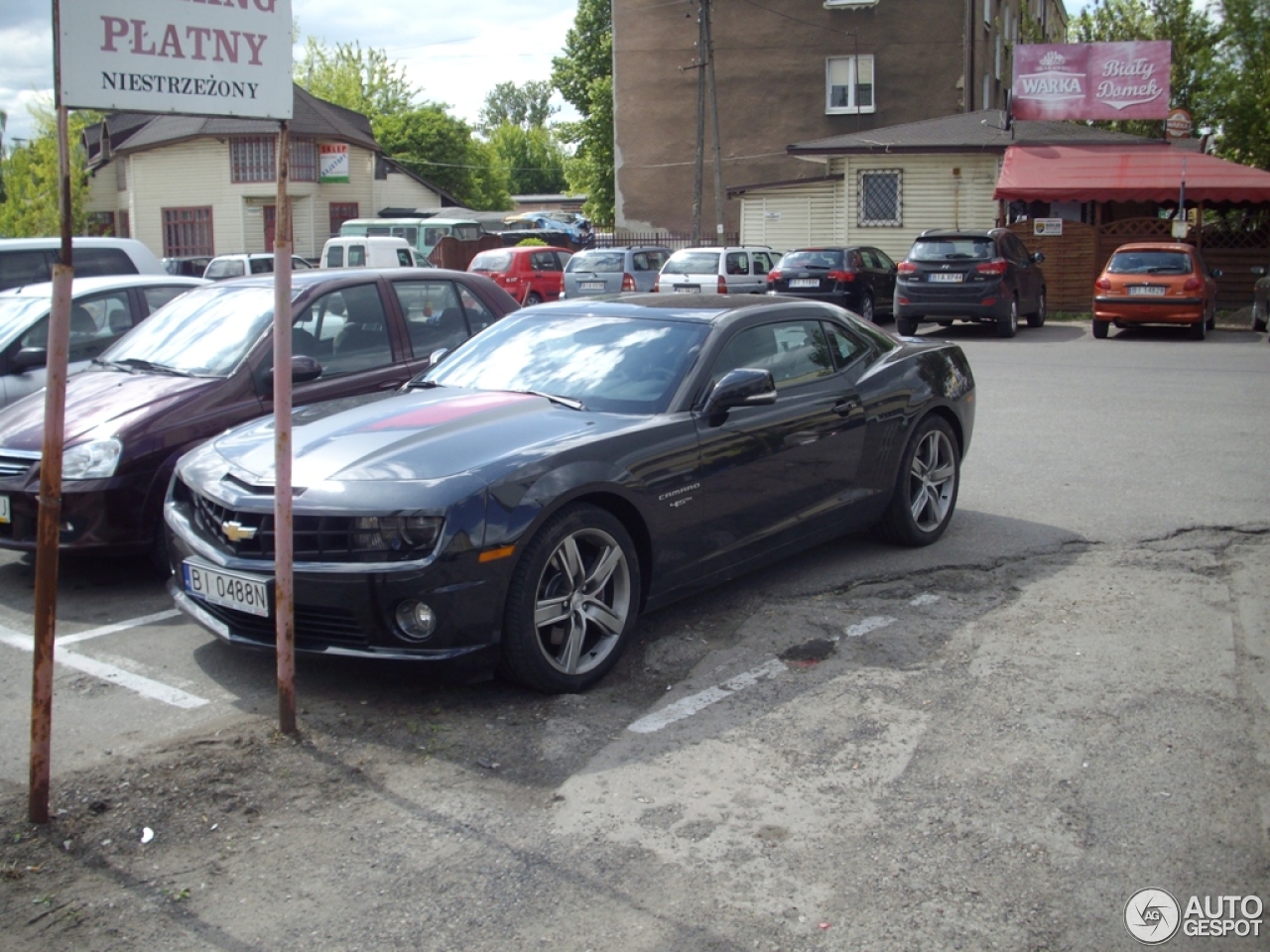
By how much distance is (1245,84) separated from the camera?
34.8 m

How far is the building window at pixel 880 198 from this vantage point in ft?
102

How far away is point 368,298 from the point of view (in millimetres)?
7973

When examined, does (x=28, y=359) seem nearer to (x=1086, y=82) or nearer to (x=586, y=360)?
(x=586, y=360)

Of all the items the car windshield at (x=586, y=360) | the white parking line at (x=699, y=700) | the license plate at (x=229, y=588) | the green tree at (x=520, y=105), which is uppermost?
the green tree at (x=520, y=105)

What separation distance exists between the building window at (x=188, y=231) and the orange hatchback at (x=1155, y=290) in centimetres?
3560

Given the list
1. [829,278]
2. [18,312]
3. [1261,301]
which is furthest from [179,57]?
[1261,301]

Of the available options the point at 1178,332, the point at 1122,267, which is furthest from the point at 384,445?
the point at 1178,332

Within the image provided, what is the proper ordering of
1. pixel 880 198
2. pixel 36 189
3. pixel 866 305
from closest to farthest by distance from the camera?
pixel 866 305, pixel 880 198, pixel 36 189

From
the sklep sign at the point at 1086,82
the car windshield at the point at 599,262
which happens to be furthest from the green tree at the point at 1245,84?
the car windshield at the point at 599,262

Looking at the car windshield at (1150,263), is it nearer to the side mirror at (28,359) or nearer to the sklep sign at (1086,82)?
the sklep sign at (1086,82)

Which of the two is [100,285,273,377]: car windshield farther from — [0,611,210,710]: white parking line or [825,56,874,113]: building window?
[825,56,874,113]: building window

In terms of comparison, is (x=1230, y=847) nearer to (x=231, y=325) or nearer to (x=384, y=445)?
(x=384, y=445)

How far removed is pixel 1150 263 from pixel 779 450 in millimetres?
17486

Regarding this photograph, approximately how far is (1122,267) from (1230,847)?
63.9ft
